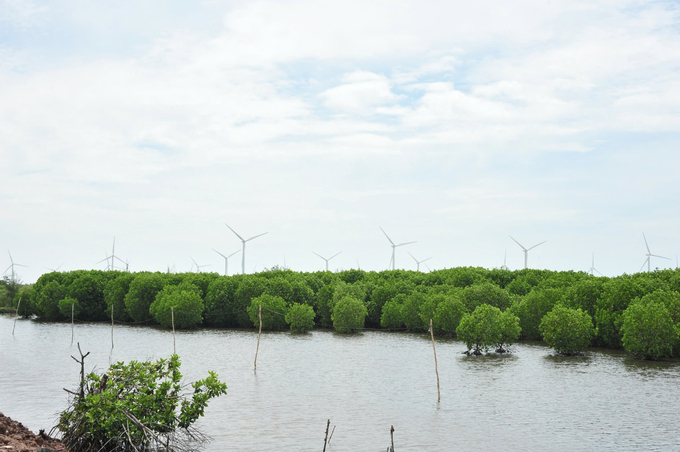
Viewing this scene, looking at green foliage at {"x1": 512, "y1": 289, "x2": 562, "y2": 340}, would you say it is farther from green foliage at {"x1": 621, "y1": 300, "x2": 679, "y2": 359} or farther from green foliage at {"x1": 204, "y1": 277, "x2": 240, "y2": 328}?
green foliage at {"x1": 204, "y1": 277, "x2": 240, "y2": 328}

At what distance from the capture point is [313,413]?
3250cm

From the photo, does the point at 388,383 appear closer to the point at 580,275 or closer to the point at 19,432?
the point at 19,432

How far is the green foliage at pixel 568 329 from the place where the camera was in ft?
177

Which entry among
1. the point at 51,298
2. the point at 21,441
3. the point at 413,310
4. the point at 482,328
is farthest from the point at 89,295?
the point at 21,441

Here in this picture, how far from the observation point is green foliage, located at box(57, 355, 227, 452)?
68.2ft

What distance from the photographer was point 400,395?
38.1m

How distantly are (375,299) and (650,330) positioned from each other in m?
42.6

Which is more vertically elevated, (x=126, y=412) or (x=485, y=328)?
(x=485, y=328)

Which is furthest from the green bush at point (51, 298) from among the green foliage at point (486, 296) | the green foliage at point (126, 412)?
the green foliage at point (126, 412)

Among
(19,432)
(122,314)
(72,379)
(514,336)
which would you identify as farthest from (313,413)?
(122,314)

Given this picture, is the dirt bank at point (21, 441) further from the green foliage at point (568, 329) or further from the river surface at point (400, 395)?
the green foliage at point (568, 329)

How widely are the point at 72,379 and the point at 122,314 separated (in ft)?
193

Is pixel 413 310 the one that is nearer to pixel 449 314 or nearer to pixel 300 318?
pixel 449 314

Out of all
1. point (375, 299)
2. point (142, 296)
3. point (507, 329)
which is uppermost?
point (375, 299)
